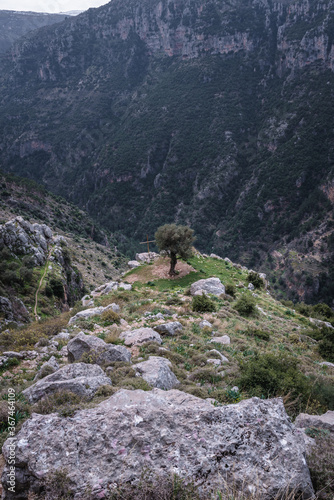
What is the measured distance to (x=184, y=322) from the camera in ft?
49.8

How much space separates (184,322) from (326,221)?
82.5 meters

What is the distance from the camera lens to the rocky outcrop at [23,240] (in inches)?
1244

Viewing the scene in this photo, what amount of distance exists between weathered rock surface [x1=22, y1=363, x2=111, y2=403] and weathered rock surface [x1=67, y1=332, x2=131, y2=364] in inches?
55.0

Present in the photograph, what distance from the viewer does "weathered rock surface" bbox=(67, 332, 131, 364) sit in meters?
8.86

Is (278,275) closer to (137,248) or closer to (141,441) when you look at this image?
(137,248)

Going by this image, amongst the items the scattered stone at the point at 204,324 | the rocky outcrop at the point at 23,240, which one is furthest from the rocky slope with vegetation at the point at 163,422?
the rocky outcrop at the point at 23,240

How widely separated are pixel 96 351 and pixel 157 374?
2.54m

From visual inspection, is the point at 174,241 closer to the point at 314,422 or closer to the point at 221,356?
the point at 221,356

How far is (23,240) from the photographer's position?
1308 inches

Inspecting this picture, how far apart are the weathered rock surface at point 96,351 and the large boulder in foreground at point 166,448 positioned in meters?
3.93

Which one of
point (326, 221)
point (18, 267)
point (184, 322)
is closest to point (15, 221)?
point (18, 267)

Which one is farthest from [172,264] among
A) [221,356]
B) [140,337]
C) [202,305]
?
[221,356]

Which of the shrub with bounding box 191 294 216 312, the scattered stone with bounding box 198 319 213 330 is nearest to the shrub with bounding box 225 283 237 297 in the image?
the shrub with bounding box 191 294 216 312

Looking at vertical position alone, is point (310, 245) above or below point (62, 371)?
below
